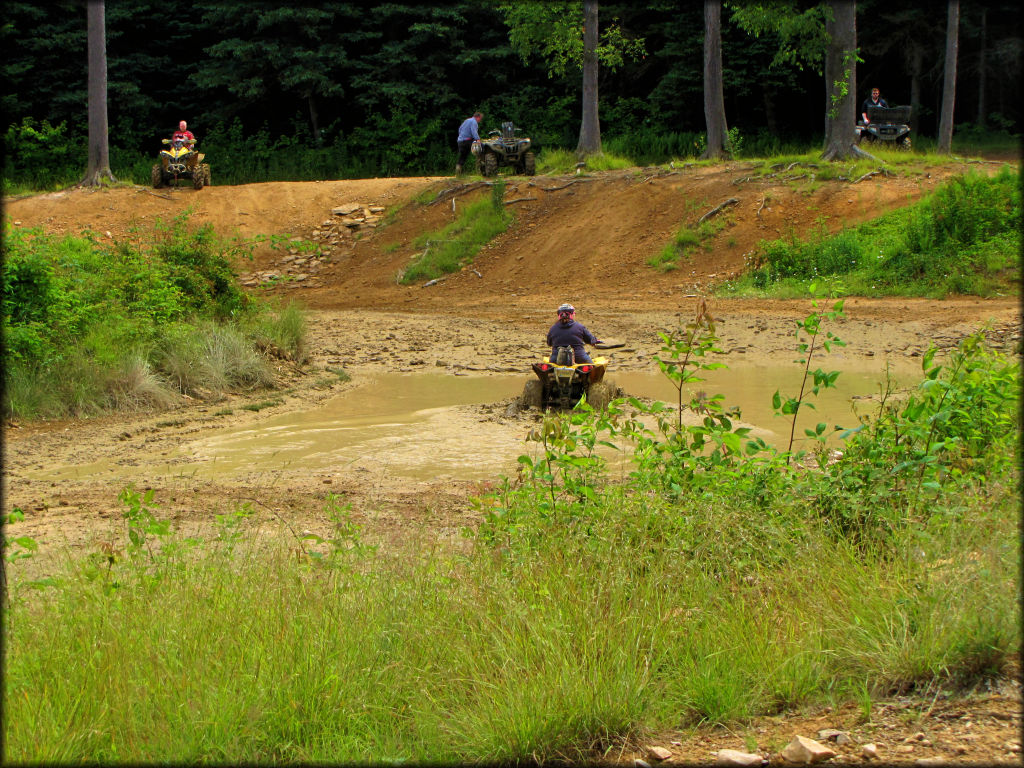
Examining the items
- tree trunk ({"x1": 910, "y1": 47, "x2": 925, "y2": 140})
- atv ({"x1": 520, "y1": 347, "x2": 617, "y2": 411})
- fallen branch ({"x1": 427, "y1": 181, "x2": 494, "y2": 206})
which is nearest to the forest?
tree trunk ({"x1": 910, "y1": 47, "x2": 925, "y2": 140})

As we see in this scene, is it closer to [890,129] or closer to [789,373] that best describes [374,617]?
[789,373]

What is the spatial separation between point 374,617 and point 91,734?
50.4 inches

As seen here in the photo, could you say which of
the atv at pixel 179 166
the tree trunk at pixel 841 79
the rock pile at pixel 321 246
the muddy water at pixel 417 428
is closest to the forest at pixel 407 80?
the atv at pixel 179 166

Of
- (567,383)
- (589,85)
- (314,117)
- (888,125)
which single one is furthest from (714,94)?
(567,383)

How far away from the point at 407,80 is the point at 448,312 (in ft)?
65.6

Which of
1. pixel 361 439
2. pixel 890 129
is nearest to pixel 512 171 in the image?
pixel 890 129

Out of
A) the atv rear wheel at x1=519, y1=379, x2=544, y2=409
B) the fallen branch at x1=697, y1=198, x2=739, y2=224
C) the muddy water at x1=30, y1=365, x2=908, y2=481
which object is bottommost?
the muddy water at x1=30, y1=365, x2=908, y2=481

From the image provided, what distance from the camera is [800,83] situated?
124 ft

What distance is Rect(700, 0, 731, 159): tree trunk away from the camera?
1063 inches

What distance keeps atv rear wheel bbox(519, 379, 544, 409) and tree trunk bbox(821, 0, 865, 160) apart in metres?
14.3

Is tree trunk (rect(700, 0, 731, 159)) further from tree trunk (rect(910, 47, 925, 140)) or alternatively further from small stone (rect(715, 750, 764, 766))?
small stone (rect(715, 750, 764, 766))

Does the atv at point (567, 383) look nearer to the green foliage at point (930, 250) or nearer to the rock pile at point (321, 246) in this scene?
the green foliage at point (930, 250)

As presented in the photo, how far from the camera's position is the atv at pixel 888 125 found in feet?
89.5

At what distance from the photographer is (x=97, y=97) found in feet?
91.1
